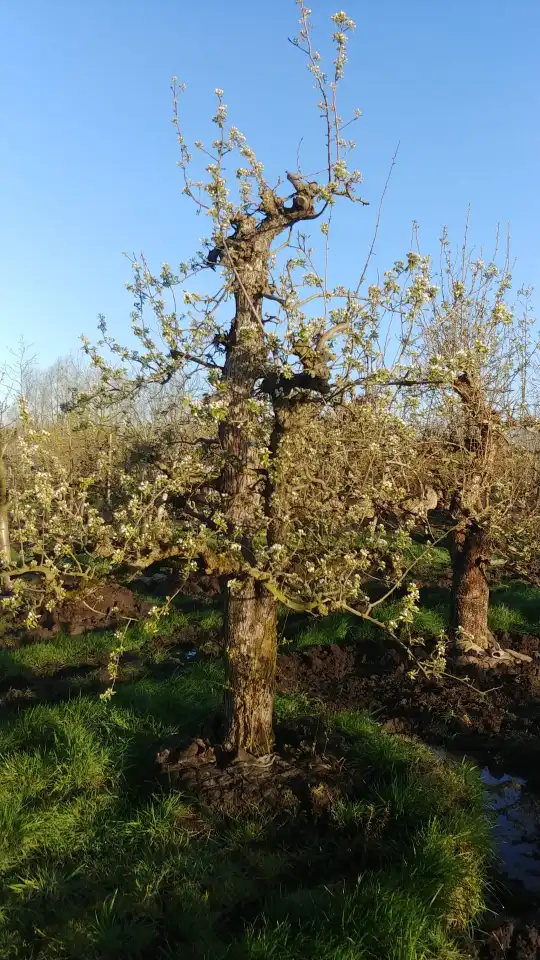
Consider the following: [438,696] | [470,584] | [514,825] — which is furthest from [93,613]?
[514,825]

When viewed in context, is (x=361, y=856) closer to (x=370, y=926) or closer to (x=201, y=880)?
(x=370, y=926)

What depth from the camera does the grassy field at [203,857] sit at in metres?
3.76

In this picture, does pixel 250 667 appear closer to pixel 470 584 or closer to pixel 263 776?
pixel 263 776

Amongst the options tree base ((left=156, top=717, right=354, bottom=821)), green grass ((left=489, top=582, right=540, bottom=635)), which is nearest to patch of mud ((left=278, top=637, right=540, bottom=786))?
green grass ((left=489, top=582, right=540, bottom=635))

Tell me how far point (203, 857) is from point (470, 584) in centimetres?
506

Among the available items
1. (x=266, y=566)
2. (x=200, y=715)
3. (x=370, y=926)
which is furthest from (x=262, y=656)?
(x=370, y=926)

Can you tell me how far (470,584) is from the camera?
330 inches

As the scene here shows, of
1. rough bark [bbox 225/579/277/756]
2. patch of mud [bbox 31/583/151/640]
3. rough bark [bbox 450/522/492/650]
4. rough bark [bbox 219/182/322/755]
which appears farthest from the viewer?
patch of mud [bbox 31/583/151/640]

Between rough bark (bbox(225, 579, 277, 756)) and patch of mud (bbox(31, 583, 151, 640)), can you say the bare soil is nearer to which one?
rough bark (bbox(225, 579, 277, 756))

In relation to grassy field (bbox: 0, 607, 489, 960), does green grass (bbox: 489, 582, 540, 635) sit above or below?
above

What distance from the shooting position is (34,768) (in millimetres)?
5289

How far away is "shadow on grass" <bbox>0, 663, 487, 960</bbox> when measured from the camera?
12.3 ft

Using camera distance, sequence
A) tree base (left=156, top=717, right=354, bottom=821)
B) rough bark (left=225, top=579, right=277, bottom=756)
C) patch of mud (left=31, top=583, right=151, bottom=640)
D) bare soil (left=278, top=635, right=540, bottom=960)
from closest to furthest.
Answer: tree base (left=156, top=717, right=354, bottom=821), rough bark (left=225, top=579, right=277, bottom=756), bare soil (left=278, top=635, right=540, bottom=960), patch of mud (left=31, top=583, right=151, bottom=640)

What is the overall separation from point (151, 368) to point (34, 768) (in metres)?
3.22
